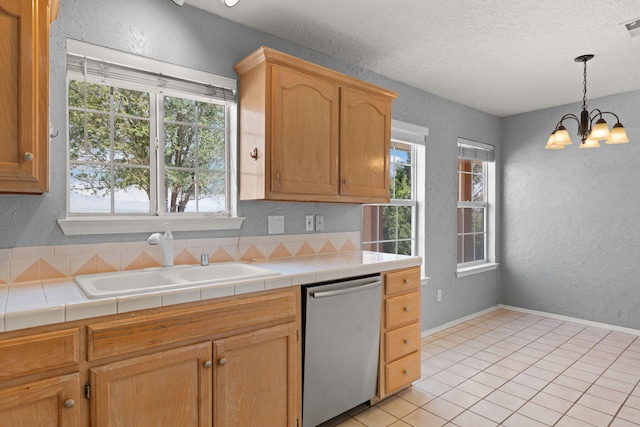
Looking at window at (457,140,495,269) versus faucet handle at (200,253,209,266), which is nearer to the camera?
faucet handle at (200,253,209,266)

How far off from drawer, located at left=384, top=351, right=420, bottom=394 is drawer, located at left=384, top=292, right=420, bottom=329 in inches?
10.0

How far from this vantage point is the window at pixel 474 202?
4.39 m

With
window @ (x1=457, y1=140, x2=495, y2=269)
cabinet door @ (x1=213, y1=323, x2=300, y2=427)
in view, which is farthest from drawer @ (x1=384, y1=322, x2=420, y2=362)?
window @ (x1=457, y1=140, x2=495, y2=269)

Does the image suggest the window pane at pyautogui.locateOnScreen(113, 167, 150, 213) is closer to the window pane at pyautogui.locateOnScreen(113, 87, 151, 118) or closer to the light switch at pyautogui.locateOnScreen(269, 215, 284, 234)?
the window pane at pyautogui.locateOnScreen(113, 87, 151, 118)

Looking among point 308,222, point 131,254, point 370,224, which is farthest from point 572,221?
point 131,254

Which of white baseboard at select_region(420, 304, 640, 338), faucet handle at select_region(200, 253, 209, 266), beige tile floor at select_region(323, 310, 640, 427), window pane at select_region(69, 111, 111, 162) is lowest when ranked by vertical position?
beige tile floor at select_region(323, 310, 640, 427)

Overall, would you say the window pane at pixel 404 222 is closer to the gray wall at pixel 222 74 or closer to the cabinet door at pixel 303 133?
the gray wall at pixel 222 74

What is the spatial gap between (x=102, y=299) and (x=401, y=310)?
1772mm

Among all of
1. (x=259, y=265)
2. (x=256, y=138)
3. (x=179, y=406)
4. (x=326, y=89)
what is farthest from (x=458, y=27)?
(x=179, y=406)

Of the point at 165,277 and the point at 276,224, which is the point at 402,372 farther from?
the point at 165,277

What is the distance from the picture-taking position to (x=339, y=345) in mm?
2109

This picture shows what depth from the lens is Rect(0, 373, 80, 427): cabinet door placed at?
1.19 m

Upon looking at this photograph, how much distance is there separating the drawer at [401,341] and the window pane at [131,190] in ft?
5.55

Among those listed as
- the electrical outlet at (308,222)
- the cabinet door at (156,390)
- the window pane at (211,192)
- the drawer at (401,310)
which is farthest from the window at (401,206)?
the cabinet door at (156,390)
